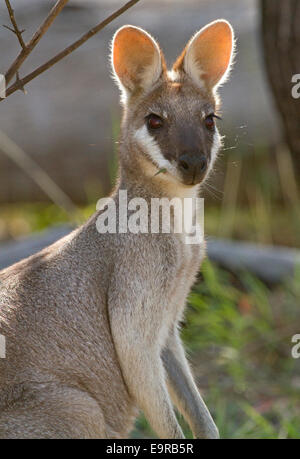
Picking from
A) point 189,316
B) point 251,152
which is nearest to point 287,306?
point 189,316

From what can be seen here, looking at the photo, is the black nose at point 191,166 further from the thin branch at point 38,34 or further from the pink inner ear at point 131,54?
the thin branch at point 38,34

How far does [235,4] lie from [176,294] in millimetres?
4650

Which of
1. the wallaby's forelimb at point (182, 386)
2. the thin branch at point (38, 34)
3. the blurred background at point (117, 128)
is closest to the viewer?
the thin branch at point (38, 34)

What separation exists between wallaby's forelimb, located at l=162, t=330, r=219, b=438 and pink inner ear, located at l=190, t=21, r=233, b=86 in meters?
1.32

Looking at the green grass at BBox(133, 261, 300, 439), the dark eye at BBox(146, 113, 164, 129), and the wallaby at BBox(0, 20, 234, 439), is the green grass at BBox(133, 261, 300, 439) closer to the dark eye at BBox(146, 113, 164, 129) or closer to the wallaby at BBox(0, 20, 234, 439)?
the wallaby at BBox(0, 20, 234, 439)

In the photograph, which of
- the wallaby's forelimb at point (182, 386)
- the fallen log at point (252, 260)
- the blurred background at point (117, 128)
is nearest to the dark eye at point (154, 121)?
the wallaby's forelimb at point (182, 386)

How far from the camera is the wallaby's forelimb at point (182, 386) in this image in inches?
153

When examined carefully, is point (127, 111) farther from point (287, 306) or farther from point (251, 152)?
point (251, 152)

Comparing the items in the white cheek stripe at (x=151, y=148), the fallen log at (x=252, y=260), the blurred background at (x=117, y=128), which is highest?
the blurred background at (x=117, y=128)

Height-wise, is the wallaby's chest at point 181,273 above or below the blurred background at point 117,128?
below

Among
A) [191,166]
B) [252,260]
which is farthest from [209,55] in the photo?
[252,260]

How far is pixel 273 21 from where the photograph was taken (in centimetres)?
580

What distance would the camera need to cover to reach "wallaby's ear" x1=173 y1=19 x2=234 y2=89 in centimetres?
396

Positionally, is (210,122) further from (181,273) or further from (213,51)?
(181,273)
